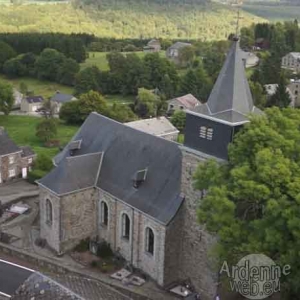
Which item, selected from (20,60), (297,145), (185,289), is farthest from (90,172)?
(20,60)

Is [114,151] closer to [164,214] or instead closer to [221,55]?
[164,214]

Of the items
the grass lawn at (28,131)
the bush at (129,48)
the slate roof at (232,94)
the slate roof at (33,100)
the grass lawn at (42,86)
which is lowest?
the grass lawn at (42,86)

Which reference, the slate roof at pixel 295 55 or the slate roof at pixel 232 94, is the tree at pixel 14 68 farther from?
the slate roof at pixel 232 94

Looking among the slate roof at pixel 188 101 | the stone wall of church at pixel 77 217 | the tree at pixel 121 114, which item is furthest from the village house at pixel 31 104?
the stone wall of church at pixel 77 217

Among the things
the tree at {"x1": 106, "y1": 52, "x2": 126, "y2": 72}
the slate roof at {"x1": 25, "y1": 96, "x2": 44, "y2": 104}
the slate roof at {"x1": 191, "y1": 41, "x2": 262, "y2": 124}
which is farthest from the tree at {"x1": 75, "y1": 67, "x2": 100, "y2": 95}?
the slate roof at {"x1": 191, "y1": 41, "x2": 262, "y2": 124}

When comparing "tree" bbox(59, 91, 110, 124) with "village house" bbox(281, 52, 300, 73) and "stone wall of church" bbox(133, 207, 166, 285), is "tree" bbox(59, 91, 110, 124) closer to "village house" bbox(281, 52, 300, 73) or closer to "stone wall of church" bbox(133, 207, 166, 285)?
"village house" bbox(281, 52, 300, 73)
